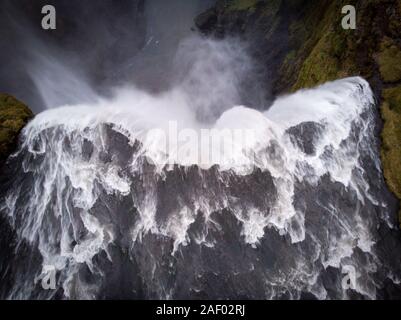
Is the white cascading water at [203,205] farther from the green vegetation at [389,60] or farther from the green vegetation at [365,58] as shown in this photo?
the green vegetation at [389,60]

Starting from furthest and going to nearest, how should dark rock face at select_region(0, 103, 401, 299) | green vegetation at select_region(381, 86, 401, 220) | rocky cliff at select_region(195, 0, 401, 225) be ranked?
rocky cliff at select_region(195, 0, 401, 225), green vegetation at select_region(381, 86, 401, 220), dark rock face at select_region(0, 103, 401, 299)

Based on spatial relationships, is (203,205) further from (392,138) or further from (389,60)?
(389,60)

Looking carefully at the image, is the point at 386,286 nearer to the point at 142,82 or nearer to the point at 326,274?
the point at 326,274

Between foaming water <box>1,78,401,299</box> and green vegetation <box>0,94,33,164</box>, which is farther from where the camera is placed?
green vegetation <box>0,94,33,164</box>

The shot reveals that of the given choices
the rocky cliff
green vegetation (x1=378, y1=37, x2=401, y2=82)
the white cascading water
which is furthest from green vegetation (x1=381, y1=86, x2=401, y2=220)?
green vegetation (x1=378, y1=37, x2=401, y2=82)

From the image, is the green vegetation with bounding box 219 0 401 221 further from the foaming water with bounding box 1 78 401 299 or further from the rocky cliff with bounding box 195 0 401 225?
the foaming water with bounding box 1 78 401 299

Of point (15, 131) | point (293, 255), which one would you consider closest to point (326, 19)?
point (293, 255)
